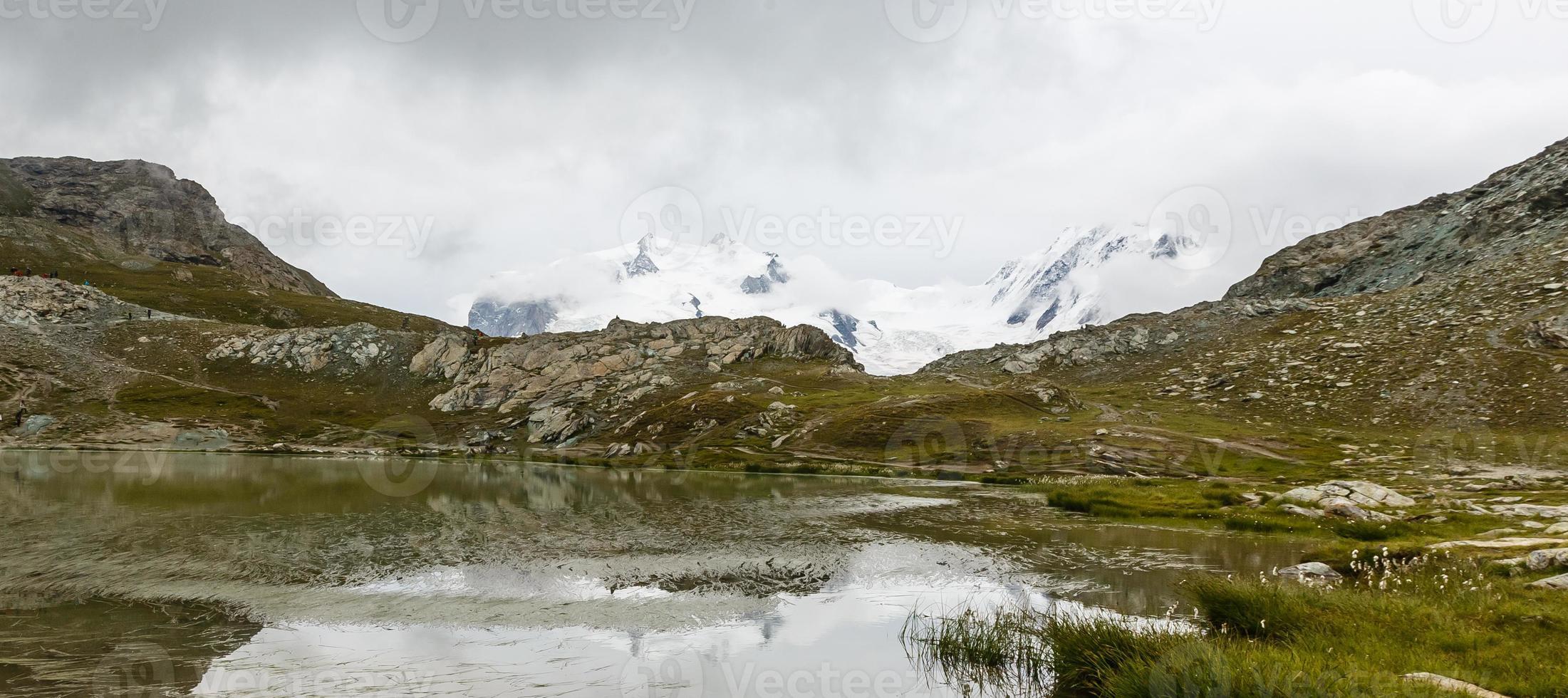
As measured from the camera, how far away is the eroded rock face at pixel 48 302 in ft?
538

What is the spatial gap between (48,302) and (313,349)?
191 feet

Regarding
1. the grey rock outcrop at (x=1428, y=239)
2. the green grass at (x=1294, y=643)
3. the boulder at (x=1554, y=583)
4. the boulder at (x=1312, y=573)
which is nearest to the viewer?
the green grass at (x=1294, y=643)

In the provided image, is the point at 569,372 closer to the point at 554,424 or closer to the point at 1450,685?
the point at 554,424

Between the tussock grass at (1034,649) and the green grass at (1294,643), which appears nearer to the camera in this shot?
the green grass at (1294,643)

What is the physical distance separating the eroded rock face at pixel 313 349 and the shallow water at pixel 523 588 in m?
140

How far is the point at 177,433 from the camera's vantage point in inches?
5049

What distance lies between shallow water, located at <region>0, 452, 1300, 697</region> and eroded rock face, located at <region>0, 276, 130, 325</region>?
161520 millimetres

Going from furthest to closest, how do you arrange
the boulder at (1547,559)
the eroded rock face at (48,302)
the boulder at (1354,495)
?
1. the eroded rock face at (48,302)
2. the boulder at (1354,495)
3. the boulder at (1547,559)

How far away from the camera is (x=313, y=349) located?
182500mm

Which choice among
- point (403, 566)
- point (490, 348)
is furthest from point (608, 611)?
point (490, 348)

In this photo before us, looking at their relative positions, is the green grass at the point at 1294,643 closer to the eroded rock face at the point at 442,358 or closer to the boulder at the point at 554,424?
the boulder at the point at 554,424

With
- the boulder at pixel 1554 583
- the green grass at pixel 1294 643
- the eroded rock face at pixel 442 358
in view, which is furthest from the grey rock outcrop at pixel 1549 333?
the eroded rock face at pixel 442 358

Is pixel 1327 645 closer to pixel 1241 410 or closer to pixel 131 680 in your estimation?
pixel 131 680

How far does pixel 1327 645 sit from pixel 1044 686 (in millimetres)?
5249
